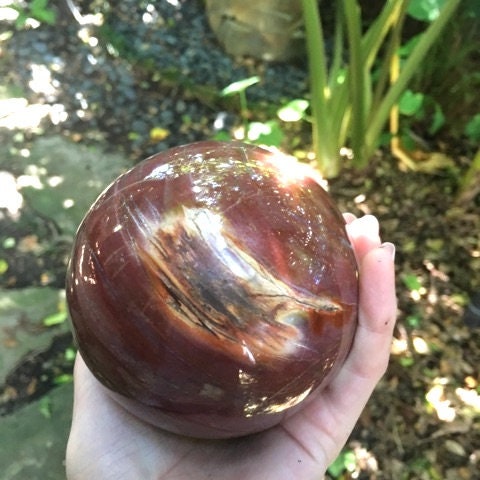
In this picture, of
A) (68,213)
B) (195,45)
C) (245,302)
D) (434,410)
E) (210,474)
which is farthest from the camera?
(195,45)

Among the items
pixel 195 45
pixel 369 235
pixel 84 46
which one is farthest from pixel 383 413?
pixel 84 46

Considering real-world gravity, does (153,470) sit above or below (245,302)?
below

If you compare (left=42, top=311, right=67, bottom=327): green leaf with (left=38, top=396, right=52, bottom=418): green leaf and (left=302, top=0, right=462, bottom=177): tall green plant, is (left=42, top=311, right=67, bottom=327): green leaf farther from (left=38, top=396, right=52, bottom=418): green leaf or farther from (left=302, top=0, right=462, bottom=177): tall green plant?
(left=302, top=0, right=462, bottom=177): tall green plant

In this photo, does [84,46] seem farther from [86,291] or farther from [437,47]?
[86,291]

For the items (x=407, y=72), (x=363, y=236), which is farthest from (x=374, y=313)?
(x=407, y=72)

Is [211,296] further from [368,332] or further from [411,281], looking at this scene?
[411,281]

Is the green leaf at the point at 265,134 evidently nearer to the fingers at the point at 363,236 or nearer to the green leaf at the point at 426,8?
the green leaf at the point at 426,8
